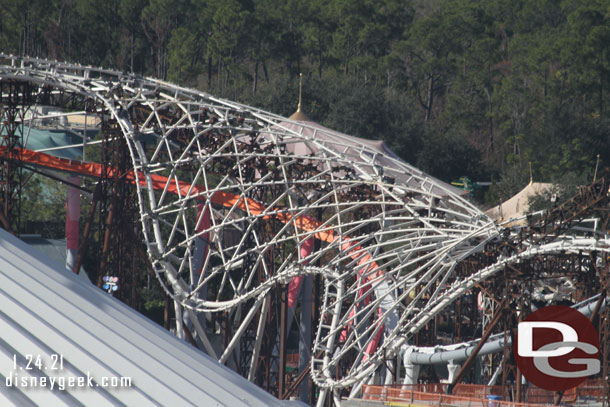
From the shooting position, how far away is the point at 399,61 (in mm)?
94125

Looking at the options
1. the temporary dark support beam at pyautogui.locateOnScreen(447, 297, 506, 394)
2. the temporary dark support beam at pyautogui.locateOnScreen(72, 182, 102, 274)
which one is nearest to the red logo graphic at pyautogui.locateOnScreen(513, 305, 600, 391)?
the temporary dark support beam at pyautogui.locateOnScreen(447, 297, 506, 394)

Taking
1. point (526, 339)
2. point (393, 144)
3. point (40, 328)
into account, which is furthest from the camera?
point (393, 144)

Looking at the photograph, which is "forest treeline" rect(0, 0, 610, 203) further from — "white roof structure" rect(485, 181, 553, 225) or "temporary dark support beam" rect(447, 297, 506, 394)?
"temporary dark support beam" rect(447, 297, 506, 394)

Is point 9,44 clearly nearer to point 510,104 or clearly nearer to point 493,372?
point 510,104

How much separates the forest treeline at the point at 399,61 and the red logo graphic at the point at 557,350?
3982 cm

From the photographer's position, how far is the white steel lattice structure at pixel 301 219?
34688 mm

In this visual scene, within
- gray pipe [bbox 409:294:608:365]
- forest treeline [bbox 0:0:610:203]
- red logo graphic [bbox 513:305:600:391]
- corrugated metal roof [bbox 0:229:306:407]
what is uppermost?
forest treeline [bbox 0:0:610:203]

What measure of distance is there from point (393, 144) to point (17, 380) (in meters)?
72.8

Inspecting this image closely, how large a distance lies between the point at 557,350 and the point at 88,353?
80.6ft

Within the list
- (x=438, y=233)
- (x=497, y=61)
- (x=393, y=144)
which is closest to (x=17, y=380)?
(x=438, y=233)

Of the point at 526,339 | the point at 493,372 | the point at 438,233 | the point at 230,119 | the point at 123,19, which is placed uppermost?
the point at 123,19

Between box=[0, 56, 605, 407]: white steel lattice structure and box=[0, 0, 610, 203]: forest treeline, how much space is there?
37853 millimetres

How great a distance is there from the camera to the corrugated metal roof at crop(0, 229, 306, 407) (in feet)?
34.7

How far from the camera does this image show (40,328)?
1152cm
